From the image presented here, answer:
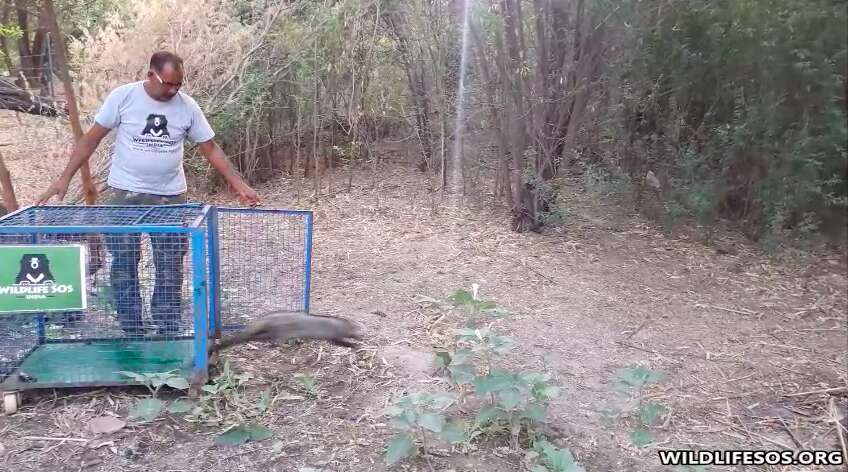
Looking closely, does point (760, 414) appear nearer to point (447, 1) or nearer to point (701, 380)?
point (701, 380)

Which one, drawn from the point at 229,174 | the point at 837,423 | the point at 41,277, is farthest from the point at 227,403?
the point at 837,423

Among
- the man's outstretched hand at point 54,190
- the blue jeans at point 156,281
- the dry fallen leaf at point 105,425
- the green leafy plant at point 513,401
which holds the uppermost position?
the man's outstretched hand at point 54,190

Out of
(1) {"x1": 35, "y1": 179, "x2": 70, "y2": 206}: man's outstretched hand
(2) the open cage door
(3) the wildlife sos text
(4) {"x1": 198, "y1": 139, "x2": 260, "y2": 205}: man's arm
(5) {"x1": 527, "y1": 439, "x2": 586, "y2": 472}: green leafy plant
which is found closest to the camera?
(5) {"x1": 527, "y1": 439, "x2": 586, "y2": 472}: green leafy plant

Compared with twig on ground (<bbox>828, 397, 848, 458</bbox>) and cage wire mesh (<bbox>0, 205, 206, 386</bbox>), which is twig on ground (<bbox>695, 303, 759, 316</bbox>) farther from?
cage wire mesh (<bbox>0, 205, 206, 386</bbox>)

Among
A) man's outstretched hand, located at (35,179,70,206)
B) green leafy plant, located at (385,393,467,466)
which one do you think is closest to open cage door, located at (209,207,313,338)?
man's outstretched hand, located at (35,179,70,206)

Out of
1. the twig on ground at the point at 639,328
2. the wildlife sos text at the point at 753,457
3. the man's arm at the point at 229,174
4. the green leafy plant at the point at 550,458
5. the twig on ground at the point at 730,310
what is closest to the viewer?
the green leafy plant at the point at 550,458

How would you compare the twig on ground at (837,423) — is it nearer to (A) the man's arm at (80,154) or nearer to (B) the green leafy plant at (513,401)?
(B) the green leafy plant at (513,401)

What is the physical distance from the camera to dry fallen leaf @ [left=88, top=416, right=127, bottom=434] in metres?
2.56

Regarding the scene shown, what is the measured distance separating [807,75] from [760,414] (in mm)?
1948

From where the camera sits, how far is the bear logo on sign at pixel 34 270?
2506mm

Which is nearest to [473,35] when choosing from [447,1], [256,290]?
[447,1]

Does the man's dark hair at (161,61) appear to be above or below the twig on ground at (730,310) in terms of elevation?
above

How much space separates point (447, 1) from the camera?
212 inches

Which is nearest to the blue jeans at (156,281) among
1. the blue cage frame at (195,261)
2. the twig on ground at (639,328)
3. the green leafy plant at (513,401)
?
the blue cage frame at (195,261)
